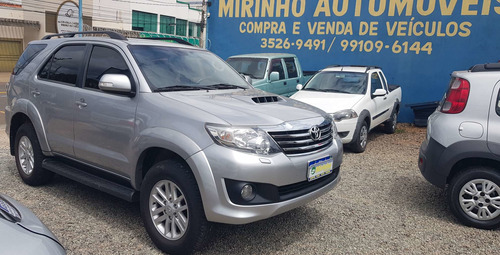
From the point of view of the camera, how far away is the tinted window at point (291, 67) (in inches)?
408

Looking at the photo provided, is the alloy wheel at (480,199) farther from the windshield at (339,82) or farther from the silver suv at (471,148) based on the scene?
the windshield at (339,82)

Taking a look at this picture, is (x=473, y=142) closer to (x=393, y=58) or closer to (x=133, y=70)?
(x=133, y=70)

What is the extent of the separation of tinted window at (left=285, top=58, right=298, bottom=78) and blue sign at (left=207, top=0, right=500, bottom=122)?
2247 mm

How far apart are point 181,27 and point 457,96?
41.6m

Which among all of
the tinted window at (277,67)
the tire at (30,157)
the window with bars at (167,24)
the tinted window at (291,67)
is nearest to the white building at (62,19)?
the window with bars at (167,24)

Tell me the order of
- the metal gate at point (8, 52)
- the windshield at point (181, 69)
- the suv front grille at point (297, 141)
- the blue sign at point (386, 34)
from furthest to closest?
the metal gate at point (8, 52) < the blue sign at point (386, 34) < the windshield at point (181, 69) < the suv front grille at point (297, 141)

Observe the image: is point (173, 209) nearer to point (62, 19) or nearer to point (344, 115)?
point (344, 115)

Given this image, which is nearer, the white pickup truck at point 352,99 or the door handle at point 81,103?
the door handle at point 81,103

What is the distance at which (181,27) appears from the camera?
4344cm

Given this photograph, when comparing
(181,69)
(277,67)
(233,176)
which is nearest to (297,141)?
(233,176)

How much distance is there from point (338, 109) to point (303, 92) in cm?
119

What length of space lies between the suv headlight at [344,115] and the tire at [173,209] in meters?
4.23

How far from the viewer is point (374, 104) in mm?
7914

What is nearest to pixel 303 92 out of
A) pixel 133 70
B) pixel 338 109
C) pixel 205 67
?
pixel 338 109
